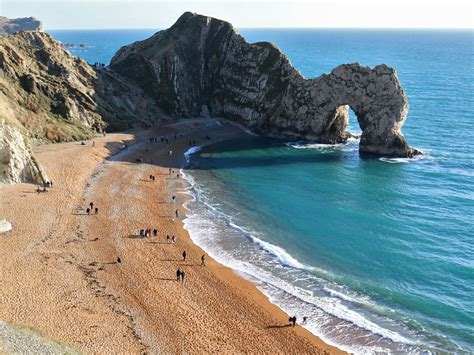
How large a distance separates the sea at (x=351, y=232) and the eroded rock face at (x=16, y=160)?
21.2 meters

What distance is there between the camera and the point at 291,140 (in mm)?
97312

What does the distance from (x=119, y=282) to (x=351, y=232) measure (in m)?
27.2

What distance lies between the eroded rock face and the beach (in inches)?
68.1

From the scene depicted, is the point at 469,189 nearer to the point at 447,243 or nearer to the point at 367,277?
the point at 447,243

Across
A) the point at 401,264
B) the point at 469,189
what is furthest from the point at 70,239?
the point at 469,189

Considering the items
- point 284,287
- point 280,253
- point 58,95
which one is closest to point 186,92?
point 58,95

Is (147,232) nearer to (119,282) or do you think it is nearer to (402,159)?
(119,282)

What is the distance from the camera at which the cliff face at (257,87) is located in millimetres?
86375

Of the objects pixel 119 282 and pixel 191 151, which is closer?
pixel 119 282

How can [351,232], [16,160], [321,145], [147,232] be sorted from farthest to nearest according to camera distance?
[321,145], [16,160], [351,232], [147,232]

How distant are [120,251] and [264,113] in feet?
201

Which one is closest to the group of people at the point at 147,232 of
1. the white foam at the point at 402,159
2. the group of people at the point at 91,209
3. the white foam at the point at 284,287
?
the white foam at the point at 284,287

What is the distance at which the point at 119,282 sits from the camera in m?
41.2

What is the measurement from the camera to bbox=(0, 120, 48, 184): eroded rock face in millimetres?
57031
